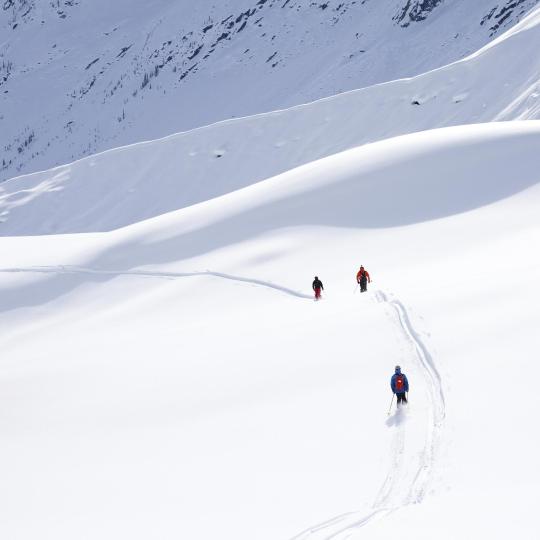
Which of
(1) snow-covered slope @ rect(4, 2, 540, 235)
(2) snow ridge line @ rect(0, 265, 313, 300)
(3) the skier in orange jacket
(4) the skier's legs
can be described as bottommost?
(4) the skier's legs

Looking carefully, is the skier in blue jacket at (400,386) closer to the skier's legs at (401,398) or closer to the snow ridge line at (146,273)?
the skier's legs at (401,398)

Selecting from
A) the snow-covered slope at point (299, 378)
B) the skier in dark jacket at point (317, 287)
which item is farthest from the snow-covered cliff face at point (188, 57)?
the skier in dark jacket at point (317, 287)

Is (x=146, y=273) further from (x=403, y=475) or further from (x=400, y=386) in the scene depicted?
(x=403, y=475)

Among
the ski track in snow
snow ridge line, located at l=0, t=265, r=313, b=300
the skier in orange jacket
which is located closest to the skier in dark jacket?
snow ridge line, located at l=0, t=265, r=313, b=300

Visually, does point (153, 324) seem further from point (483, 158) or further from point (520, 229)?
point (483, 158)

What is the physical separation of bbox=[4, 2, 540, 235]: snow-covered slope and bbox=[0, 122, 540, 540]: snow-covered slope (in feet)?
65.9

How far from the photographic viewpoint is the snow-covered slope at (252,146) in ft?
192

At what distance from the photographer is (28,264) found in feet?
140

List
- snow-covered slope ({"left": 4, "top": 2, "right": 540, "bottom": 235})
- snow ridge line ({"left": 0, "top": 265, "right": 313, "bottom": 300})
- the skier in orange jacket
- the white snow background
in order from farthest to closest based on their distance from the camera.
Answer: snow-covered slope ({"left": 4, "top": 2, "right": 540, "bottom": 235})
snow ridge line ({"left": 0, "top": 265, "right": 313, "bottom": 300})
the skier in orange jacket
the white snow background

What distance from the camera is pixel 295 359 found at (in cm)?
1922

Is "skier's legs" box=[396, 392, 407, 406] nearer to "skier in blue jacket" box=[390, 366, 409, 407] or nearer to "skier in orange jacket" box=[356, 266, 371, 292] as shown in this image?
"skier in blue jacket" box=[390, 366, 409, 407]

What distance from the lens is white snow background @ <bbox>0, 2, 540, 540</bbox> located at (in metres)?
12.2

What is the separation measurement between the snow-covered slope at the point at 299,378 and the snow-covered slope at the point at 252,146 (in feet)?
65.9

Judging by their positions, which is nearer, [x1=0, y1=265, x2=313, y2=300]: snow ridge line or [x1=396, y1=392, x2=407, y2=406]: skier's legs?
[x1=396, y1=392, x2=407, y2=406]: skier's legs
